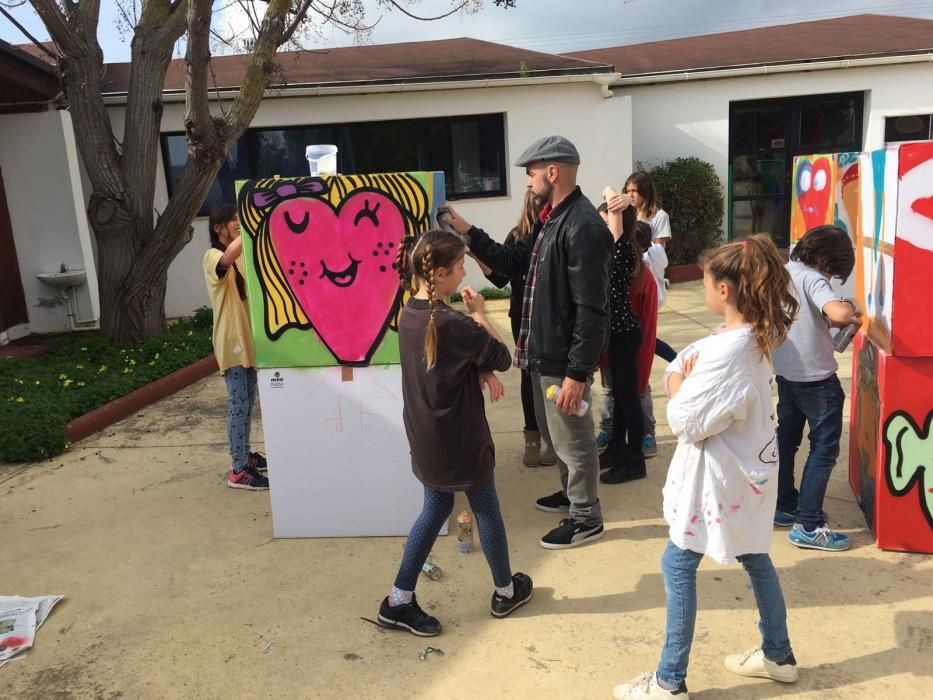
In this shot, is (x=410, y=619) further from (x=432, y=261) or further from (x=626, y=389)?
(x=626, y=389)

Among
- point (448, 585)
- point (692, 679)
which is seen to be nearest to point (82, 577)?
point (448, 585)

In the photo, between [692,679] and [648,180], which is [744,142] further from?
[692,679]

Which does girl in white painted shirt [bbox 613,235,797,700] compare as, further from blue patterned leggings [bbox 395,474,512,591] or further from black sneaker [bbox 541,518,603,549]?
black sneaker [bbox 541,518,603,549]

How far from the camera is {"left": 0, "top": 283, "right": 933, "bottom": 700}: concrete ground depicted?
257 cm

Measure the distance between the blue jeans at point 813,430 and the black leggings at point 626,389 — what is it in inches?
34.3

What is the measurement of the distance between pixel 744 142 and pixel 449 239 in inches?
440

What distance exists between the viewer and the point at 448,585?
125 inches

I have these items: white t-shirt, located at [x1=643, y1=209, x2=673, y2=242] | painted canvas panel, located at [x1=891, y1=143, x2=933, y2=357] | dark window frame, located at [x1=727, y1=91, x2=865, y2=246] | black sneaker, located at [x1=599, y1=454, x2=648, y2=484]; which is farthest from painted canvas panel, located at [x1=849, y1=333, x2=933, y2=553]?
dark window frame, located at [x1=727, y1=91, x2=865, y2=246]

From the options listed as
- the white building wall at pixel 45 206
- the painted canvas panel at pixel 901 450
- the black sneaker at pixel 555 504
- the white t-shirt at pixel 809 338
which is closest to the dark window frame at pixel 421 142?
the white building wall at pixel 45 206

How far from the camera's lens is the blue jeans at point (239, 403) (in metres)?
4.24

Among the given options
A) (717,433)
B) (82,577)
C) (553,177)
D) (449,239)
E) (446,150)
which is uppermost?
(446,150)

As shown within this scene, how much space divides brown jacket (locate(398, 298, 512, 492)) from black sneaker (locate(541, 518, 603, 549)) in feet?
2.75

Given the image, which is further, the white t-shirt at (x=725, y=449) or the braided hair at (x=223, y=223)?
the braided hair at (x=223, y=223)

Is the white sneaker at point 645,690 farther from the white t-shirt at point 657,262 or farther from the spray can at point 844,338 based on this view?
the white t-shirt at point 657,262
